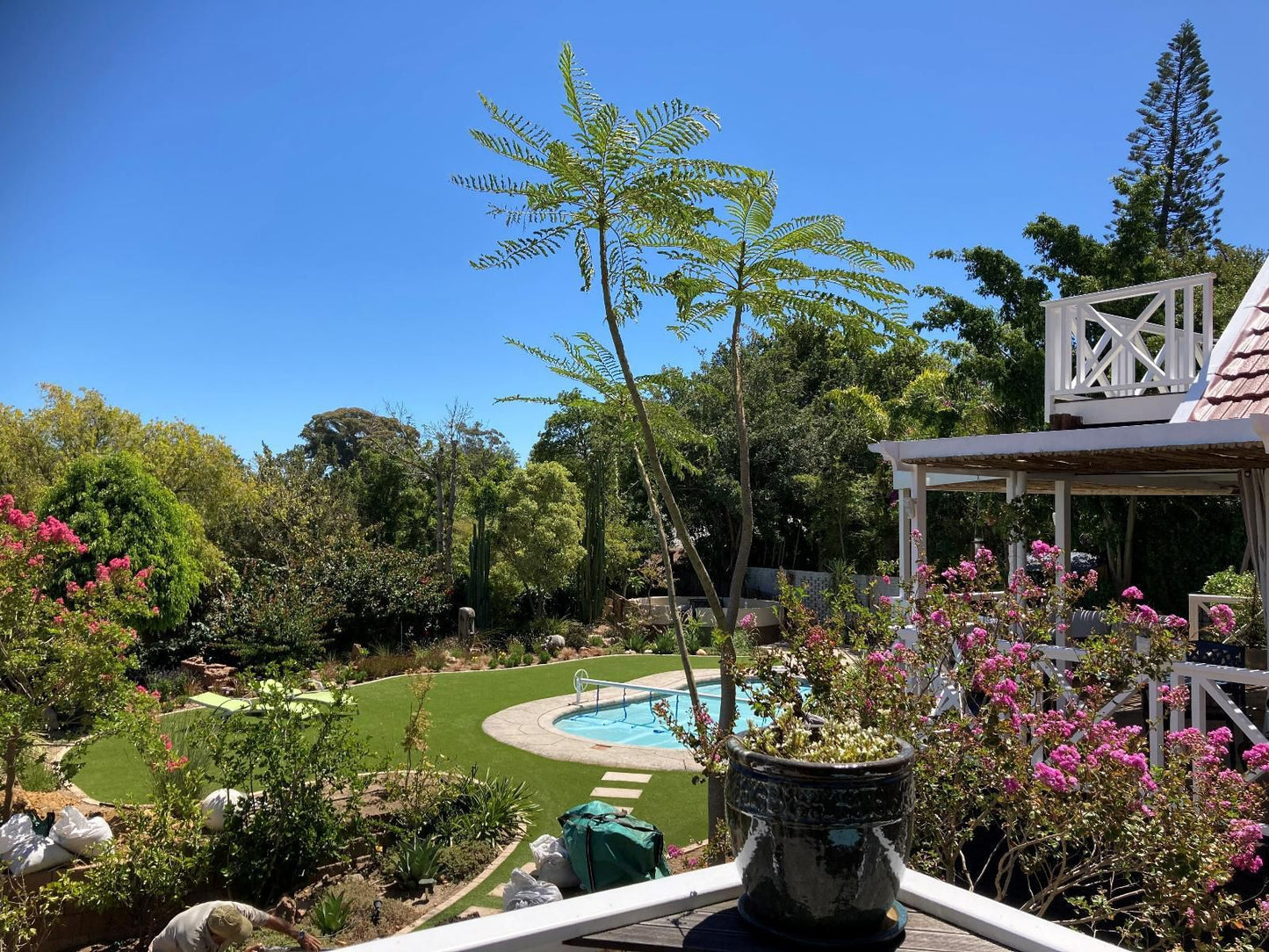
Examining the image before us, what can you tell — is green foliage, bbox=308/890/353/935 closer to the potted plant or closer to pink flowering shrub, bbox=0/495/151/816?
pink flowering shrub, bbox=0/495/151/816

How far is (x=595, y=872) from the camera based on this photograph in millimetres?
5746

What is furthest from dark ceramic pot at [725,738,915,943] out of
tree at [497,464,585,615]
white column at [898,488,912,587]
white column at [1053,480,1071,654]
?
tree at [497,464,585,615]

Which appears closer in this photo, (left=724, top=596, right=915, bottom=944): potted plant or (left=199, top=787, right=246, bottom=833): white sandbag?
(left=724, top=596, right=915, bottom=944): potted plant

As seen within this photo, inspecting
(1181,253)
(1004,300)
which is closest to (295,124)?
(1004,300)

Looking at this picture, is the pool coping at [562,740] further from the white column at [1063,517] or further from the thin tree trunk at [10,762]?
Result: the thin tree trunk at [10,762]

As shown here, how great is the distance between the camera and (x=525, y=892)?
5305 millimetres

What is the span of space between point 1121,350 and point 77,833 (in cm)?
935

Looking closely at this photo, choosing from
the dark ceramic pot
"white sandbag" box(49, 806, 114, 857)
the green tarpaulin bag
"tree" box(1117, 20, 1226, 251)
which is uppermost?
"tree" box(1117, 20, 1226, 251)

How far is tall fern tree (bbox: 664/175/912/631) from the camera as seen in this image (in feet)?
15.9

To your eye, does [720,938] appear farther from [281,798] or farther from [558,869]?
[281,798]

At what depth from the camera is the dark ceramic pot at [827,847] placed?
1.62 meters

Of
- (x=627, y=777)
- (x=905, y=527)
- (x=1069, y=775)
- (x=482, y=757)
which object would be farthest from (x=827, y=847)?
(x=482, y=757)

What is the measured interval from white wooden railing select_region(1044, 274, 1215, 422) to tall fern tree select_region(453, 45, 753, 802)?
13.7 ft

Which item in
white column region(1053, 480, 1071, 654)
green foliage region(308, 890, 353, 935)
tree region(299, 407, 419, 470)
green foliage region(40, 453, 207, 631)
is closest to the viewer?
green foliage region(308, 890, 353, 935)
